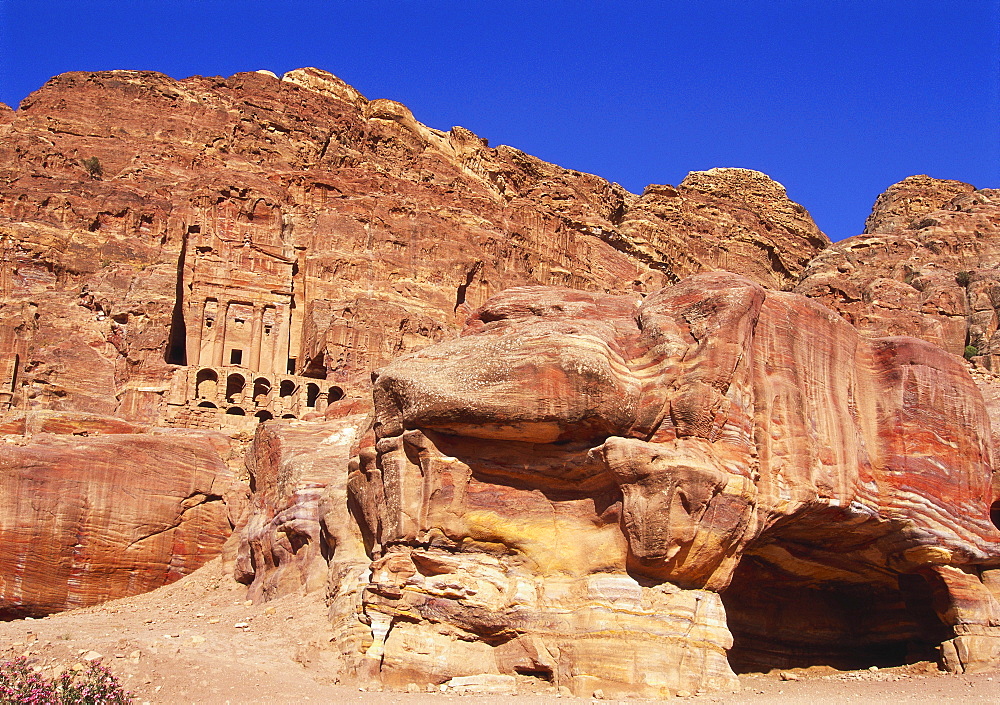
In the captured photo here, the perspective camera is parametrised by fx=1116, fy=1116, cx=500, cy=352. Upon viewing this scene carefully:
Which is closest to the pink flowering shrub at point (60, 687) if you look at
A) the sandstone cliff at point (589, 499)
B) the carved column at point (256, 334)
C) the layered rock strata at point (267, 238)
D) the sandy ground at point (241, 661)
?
the sandy ground at point (241, 661)

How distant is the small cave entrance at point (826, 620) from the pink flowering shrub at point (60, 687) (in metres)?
15.2

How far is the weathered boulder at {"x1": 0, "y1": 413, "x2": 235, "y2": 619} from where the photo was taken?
91.5 feet

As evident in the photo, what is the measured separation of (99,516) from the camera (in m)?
28.9

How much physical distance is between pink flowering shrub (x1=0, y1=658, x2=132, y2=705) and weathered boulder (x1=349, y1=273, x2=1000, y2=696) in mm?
4618

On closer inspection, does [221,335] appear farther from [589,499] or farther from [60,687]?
[60,687]

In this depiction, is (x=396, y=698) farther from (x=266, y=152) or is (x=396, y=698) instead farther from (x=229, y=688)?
(x=266, y=152)

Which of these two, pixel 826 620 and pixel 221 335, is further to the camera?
pixel 221 335

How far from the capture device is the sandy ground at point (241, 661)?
60.1 ft

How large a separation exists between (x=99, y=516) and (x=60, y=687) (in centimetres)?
1280

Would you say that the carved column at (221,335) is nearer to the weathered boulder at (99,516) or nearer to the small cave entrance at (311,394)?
the small cave entrance at (311,394)

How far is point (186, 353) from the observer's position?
2650 inches

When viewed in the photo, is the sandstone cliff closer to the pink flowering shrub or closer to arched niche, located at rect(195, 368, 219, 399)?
arched niche, located at rect(195, 368, 219, 399)

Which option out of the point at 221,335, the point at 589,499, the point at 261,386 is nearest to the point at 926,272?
the point at 261,386

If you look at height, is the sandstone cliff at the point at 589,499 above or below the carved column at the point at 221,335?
below
